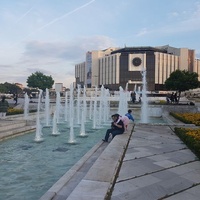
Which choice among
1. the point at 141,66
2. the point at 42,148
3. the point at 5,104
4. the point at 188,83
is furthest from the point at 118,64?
the point at 42,148

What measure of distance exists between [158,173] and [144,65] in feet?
296

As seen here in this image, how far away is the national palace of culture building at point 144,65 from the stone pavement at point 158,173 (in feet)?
274

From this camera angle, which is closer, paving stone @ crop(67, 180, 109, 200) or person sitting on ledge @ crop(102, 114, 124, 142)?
paving stone @ crop(67, 180, 109, 200)

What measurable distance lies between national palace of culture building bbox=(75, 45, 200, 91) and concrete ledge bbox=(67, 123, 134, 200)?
84892mm

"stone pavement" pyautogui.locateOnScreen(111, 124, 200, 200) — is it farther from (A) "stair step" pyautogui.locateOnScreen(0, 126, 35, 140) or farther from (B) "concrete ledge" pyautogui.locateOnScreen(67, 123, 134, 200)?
(A) "stair step" pyautogui.locateOnScreen(0, 126, 35, 140)

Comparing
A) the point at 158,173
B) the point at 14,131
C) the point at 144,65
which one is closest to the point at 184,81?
the point at 14,131

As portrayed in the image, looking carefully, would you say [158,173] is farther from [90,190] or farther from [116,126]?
[116,126]

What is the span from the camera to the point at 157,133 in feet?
35.0

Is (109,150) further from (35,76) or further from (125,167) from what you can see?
(35,76)

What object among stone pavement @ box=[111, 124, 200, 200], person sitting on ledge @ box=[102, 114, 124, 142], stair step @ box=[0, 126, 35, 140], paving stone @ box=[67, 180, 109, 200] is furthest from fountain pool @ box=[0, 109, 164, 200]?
stone pavement @ box=[111, 124, 200, 200]

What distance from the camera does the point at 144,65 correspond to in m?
93.6

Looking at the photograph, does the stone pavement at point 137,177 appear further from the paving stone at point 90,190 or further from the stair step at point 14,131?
the stair step at point 14,131

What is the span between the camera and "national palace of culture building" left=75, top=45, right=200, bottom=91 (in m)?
93.8

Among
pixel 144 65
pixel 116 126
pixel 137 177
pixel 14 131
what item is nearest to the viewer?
pixel 137 177
